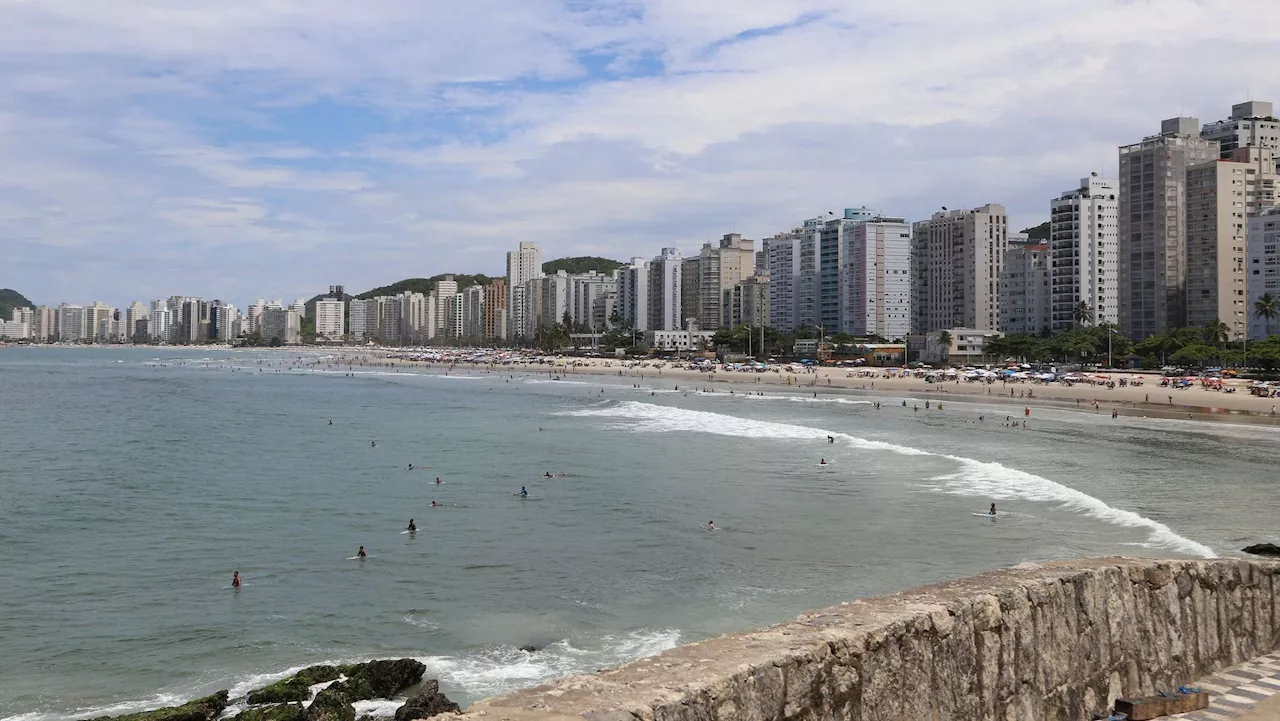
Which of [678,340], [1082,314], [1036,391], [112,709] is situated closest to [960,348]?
[1082,314]

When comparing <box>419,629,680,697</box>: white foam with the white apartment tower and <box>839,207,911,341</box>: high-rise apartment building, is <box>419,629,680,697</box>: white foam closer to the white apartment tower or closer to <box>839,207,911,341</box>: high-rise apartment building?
the white apartment tower

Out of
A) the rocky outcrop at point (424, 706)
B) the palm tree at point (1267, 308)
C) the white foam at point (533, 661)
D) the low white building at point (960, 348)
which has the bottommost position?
the white foam at point (533, 661)

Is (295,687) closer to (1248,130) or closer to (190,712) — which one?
(190,712)

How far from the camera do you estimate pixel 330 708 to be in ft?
39.9

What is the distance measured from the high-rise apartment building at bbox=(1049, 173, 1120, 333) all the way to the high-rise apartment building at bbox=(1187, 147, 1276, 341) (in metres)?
12.3

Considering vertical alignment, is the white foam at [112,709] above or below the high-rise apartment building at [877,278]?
below

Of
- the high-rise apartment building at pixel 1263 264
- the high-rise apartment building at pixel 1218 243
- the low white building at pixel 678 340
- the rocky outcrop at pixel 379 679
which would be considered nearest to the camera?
the rocky outcrop at pixel 379 679

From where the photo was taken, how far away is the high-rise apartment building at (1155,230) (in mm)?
123312

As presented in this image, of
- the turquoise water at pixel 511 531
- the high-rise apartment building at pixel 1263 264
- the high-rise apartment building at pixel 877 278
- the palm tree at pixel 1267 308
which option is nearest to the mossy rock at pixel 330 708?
the turquoise water at pixel 511 531

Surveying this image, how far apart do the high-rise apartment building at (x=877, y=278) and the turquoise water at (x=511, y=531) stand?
373ft

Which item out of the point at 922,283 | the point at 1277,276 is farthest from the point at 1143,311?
the point at 922,283

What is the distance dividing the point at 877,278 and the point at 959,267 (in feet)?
51.3

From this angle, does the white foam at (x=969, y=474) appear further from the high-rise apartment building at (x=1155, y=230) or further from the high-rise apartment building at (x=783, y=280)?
the high-rise apartment building at (x=783, y=280)

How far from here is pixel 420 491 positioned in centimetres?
3116
